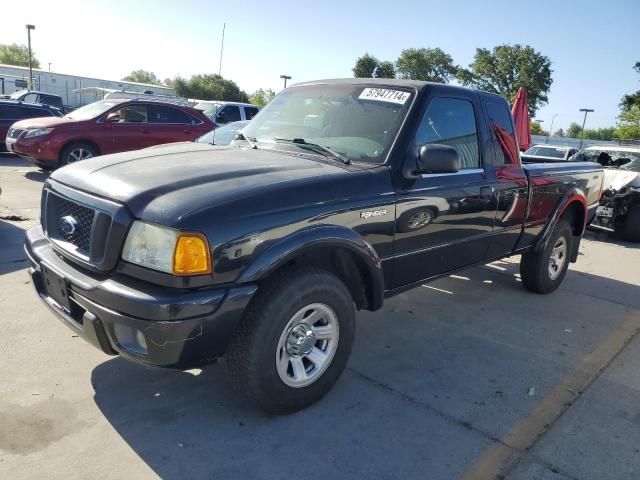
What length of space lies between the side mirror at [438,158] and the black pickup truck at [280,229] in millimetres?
12

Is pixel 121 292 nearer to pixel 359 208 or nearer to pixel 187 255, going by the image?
pixel 187 255

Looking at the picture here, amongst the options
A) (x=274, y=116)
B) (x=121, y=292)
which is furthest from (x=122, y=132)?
(x=121, y=292)

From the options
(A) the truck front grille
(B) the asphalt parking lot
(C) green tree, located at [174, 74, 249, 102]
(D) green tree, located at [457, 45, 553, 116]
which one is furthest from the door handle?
(C) green tree, located at [174, 74, 249, 102]

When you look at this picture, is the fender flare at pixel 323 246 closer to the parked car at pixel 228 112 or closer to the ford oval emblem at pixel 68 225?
the ford oval emblem at pixel 68 225

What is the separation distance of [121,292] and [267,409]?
1.03 meters

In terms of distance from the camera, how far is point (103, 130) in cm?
1043

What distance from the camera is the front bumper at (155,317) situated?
236 cm

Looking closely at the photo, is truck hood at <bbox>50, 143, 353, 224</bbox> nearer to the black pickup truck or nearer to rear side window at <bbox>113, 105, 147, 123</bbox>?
the black pickup truck

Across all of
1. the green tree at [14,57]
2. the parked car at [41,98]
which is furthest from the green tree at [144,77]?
the parked car at [41,98]

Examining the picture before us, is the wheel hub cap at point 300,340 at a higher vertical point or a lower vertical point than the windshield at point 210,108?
lower

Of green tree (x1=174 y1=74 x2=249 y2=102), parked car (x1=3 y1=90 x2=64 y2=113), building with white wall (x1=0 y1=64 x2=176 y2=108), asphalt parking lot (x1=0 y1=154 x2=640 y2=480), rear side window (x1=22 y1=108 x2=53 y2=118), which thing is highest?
green tree (x1=174 y1=74 x2=249 y2=102)

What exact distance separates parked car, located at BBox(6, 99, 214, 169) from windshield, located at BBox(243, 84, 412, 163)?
7.46m

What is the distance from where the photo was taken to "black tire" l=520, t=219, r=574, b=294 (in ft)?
17.5

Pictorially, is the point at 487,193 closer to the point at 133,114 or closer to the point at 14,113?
the point at 133,114
